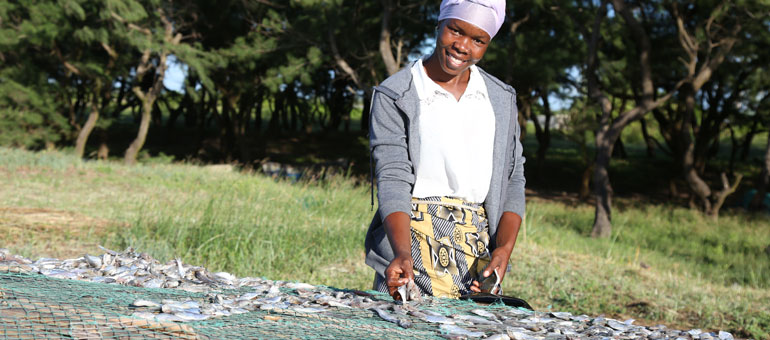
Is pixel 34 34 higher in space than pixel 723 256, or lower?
higher

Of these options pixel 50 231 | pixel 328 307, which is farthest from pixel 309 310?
pixel 50 231

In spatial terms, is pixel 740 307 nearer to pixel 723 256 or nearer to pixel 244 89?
pixel 723 256

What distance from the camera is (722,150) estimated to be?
142 feet

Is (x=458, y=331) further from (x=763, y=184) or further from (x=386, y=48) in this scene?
(x=763, y=184)

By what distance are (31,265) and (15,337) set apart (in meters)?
1.20

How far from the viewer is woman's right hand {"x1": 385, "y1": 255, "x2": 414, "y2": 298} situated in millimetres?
2045

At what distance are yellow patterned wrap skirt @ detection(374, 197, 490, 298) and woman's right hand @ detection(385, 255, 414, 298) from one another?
183 millimetres

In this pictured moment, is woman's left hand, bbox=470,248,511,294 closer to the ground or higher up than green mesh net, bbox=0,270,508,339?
higher up

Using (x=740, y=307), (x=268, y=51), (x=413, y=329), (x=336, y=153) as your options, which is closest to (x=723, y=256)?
(x=740, y=307)

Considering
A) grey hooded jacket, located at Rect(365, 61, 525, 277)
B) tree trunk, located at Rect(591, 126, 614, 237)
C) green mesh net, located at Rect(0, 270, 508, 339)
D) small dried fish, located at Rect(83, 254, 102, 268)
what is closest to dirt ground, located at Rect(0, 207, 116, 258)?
small dried fish, located at Rect(83, 254, 102, 268)

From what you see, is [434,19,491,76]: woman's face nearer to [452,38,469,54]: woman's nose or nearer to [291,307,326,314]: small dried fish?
[452,38,469,54]: woman's nose

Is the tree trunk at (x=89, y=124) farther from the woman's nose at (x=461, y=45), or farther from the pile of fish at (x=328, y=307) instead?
the woman's nose at (x=461, y=45)

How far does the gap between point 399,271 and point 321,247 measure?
4.77 m

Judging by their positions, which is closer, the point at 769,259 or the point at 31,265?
the point at 31,265
